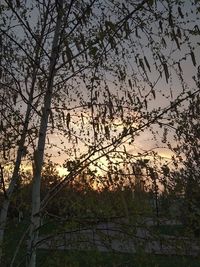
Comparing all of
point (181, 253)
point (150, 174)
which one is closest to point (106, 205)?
point (150, 174)

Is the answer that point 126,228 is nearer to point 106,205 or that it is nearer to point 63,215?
point 106,205

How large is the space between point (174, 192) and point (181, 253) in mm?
557

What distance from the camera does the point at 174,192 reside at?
11.1ft

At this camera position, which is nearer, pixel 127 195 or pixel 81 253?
pixel 127 195

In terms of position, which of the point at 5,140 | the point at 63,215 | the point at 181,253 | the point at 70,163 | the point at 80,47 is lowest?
the point at 181,253

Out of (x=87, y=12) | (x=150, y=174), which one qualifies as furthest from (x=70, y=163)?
(x=87, y=12)

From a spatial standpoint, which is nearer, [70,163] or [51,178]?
[70,163]

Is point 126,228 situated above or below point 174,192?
below

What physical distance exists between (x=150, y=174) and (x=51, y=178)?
136cm

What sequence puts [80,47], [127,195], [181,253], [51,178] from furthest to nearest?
[51,178] < [80,47] < [181,253] < [127,195]

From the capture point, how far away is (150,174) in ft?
10.9

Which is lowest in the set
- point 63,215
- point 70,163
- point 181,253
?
point 181,253

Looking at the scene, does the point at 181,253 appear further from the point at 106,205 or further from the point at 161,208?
the point at 106,205

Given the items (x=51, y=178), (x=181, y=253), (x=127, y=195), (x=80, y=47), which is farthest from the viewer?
(x=51, y=178)
